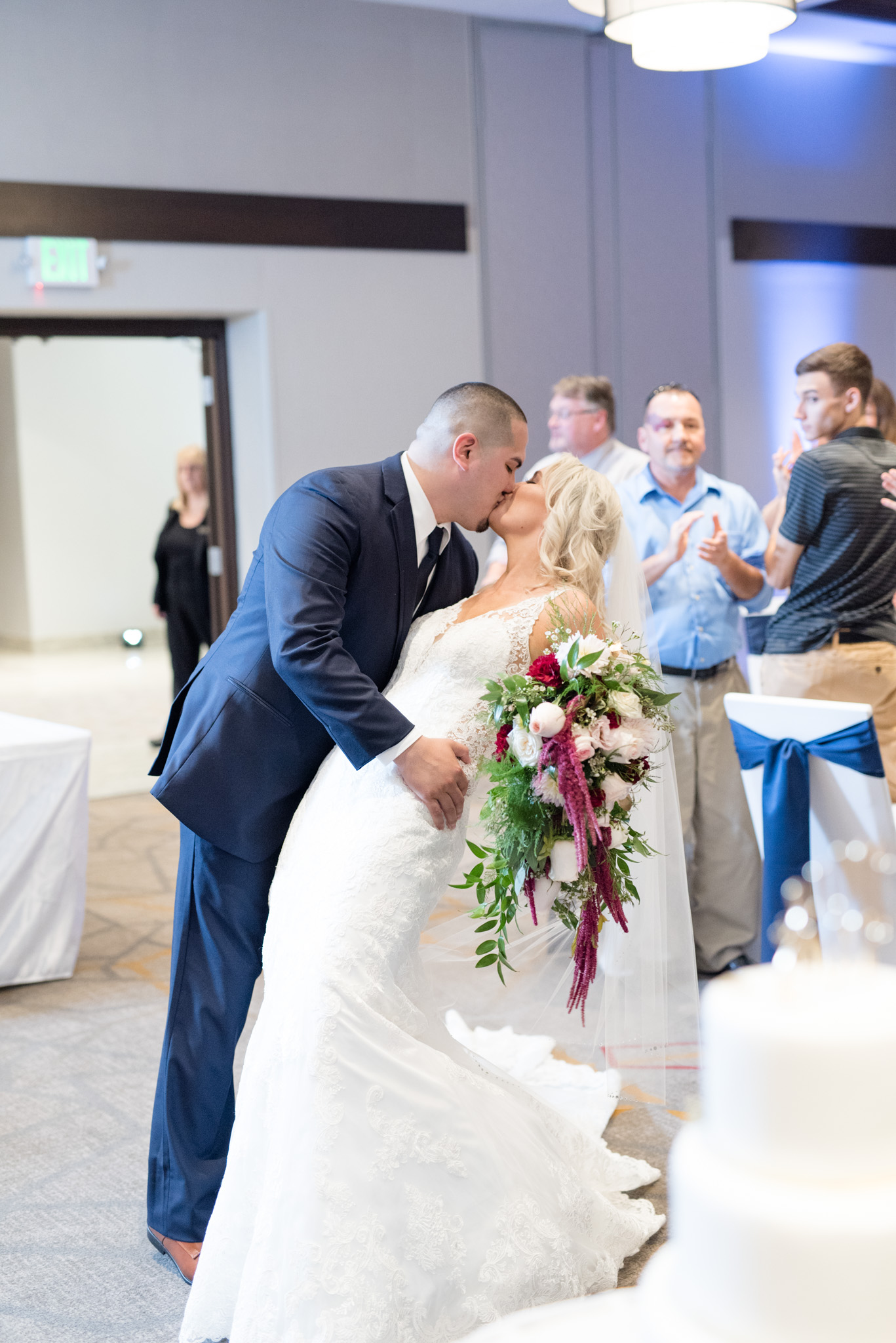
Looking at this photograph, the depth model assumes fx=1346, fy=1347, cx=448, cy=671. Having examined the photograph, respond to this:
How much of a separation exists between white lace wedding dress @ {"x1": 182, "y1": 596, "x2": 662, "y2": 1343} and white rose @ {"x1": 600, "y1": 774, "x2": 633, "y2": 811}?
248 millimetres

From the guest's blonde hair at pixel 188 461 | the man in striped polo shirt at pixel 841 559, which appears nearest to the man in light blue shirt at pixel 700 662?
the man in striped polo shirt at pixel 841 559

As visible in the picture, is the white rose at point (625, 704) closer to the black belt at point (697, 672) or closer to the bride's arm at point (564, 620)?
the bride's arm at point (564, 620)

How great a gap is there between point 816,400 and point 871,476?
331 mm

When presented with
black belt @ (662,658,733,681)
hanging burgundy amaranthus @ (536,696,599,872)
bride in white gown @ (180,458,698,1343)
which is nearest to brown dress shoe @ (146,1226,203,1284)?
bride in white gown @ (180,458,698,1343)

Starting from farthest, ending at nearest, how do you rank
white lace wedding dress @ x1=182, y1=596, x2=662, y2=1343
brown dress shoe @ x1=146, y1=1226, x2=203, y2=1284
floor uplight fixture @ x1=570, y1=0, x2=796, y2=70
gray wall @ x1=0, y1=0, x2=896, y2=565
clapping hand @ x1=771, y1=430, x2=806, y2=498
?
gray wall @ x1=0, y1=0, x2=896, y2=565 → clapping hand @ x1=771, y1=430, x2=806, y2=498 → floor uplight fixture @ x1=570, y1=0, x2=796, y2=70 → brown dress shoe @ x1=146, y1=1226, x2=203, y2=1284 → white lace wedding dress @ x1=182, y1=596, x2=662, y2=1343

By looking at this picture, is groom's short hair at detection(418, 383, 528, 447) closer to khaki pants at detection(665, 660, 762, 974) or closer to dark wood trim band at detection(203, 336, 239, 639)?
khaki pants at detection(665, 660, 762, 974)

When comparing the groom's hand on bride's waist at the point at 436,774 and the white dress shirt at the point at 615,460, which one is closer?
the groom's hand on bride's waist at the point at 436,774

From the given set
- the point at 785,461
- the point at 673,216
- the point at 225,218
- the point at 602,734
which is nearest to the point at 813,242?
the point at 673,216

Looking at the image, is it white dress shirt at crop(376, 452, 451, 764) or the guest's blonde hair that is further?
the guest's blonde hair

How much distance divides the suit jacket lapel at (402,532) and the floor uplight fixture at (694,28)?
1656mm

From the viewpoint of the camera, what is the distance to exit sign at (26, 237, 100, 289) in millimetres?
6555

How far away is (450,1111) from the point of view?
2.39m

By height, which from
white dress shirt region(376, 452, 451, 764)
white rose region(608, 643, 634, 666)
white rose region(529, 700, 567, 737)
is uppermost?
white dress shirt region(376, 452, 451, 764)

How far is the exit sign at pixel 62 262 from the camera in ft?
21.5
